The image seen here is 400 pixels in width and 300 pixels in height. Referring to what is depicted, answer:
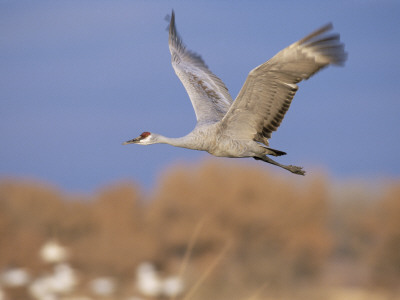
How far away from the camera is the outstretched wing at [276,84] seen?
8.34m

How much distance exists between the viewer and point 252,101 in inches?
358

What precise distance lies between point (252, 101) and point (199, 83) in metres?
2.36

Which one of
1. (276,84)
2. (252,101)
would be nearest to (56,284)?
(252,101)

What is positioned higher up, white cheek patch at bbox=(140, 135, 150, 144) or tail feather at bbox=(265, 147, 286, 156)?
white cheek patch at bbox=(140, 135, 150, 144)

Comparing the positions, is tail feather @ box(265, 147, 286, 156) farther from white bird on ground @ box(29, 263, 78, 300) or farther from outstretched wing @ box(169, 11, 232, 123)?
white bird on ground @ box(29, 263, 78, 300)

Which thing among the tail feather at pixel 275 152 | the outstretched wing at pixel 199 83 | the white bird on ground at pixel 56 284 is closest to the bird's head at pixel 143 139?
the outstretched wing at pixel 199 83

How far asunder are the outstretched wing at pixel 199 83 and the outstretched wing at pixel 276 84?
0.85 metres

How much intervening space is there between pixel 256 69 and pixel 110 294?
52.0 feet

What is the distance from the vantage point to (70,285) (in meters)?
15.2

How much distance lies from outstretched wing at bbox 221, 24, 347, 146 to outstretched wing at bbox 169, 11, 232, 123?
855 millimetres

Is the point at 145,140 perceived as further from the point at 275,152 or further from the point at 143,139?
the point at 275,152

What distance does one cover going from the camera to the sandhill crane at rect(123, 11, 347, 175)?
8.41m

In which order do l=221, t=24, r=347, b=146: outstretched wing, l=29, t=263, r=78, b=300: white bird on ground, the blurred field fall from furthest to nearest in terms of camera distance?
the blurred field, l=29, t=263, r=78, b=300: white bird on ground, l=221, t=24, r=347, b=146: outstretched wing

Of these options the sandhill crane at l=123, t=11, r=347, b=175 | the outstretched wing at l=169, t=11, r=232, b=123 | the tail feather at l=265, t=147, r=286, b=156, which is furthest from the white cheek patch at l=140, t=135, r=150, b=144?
the tail feather at l=265, t=147, r=286, b=156
